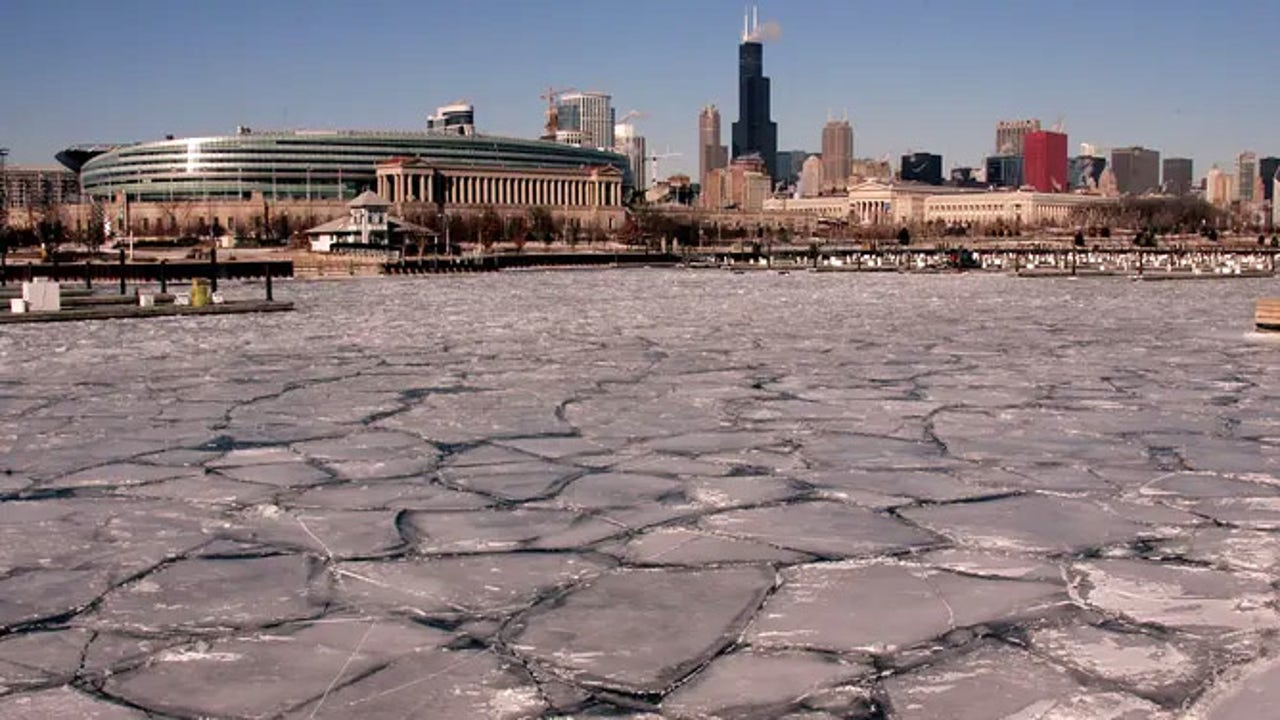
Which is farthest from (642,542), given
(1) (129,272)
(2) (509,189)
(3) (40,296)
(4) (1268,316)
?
(2) (509,189)

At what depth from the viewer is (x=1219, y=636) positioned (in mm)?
6004

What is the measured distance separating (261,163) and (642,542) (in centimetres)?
16077

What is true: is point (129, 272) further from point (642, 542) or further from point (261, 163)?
point (261, 163)

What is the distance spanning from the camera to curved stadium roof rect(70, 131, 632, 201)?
159500 millimetres

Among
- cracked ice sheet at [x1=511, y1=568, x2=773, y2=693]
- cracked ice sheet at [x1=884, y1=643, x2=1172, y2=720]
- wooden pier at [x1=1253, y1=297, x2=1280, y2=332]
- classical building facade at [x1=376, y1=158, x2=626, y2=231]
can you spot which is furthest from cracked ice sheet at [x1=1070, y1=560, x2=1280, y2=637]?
classical building facade at [x1=376, y1=158, x2=626, y2=231]

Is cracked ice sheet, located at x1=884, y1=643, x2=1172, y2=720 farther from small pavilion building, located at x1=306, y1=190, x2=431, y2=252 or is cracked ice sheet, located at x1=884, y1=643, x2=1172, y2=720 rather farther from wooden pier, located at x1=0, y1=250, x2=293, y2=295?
small pavilion building, located at x1=306, y1=190, x2=431, y2=252

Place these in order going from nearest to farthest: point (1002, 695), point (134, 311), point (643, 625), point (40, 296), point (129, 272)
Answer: point (1002, 695) → point (643, 625) → point (40, 296) → point (134, 311) → point (129, 272)

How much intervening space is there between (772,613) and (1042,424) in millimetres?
6385

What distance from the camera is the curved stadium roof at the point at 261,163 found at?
159500mm

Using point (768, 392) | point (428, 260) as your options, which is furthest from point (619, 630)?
point (428, 260)

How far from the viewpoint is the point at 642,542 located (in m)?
7.66

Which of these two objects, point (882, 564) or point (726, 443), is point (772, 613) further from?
point (726, 443)

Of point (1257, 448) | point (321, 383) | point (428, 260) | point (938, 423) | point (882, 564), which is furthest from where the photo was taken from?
point (428, 260)

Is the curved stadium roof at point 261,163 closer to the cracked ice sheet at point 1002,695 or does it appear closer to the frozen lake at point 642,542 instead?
the frozen lake at point 642,542
